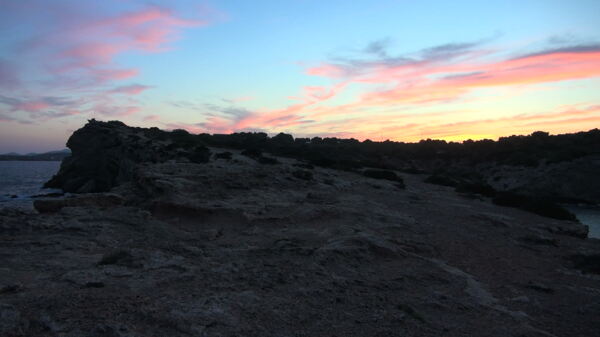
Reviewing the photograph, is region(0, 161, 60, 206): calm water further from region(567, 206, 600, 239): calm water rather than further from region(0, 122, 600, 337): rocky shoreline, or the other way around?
region(567, 206, 600, 239): calm water

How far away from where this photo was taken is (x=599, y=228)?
2628 centimetres

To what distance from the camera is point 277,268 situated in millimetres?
8273

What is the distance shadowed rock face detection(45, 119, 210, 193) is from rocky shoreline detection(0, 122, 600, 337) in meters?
19.5

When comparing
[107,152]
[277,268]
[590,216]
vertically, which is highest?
[107,152]

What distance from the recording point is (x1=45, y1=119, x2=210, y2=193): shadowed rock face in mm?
36281

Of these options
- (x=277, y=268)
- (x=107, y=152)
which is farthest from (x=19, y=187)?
(x=277, y=268)

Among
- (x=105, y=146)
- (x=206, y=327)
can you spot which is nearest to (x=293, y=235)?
(x=206, y=327)

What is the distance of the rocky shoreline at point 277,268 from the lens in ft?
18.8

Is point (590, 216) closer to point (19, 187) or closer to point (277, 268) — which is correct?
point (277, 268)

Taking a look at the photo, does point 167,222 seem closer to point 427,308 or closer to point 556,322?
point 427,308

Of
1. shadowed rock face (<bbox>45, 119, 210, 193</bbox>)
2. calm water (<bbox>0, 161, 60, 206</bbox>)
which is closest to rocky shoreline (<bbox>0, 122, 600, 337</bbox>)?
shadowed rock face (<bbox>45, 119, 210, 193</bbox>)

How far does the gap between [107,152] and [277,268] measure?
150ft

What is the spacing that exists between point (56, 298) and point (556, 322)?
834cm

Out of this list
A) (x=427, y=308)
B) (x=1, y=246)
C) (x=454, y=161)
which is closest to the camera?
(x=427, y=308)
